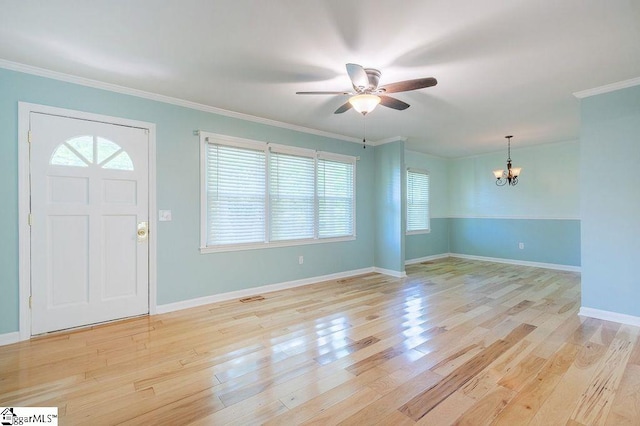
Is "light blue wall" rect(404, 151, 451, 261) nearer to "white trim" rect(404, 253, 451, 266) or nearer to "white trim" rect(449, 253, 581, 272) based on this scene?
"white trim" rect(404, 253, 451, 266)

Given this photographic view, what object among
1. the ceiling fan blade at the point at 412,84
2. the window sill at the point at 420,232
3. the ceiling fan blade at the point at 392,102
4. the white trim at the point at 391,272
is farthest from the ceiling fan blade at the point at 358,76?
the window sill at the point at 420,232

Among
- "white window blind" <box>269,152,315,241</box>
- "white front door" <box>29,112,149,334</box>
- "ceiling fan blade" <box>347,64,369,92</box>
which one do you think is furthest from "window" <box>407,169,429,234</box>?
"white front door" <box>29,112,149,334</box>

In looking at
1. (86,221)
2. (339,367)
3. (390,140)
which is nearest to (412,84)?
(339,367)

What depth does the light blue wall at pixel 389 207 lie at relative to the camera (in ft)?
17.7

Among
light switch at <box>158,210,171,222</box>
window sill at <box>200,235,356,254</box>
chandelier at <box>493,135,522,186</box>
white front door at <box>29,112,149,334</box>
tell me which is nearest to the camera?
white front door at <box>29,112,149,334</box>

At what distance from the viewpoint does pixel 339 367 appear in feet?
7.50

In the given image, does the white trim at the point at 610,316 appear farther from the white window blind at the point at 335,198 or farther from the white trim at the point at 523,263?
the white window blind at the point at 335,198

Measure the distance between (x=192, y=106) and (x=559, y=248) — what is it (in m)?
7.07

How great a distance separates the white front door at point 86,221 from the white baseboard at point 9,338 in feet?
0.36

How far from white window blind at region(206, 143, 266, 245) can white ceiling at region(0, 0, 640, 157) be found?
71 centimetres

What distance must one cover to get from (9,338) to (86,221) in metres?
1.19

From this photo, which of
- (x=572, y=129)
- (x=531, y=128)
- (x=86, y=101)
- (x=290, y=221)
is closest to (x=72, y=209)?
(x=86, y=101)

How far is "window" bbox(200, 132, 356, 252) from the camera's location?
3.93 meters

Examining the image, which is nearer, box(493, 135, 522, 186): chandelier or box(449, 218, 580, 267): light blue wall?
box(493, 135, 522, 186): chandelier
